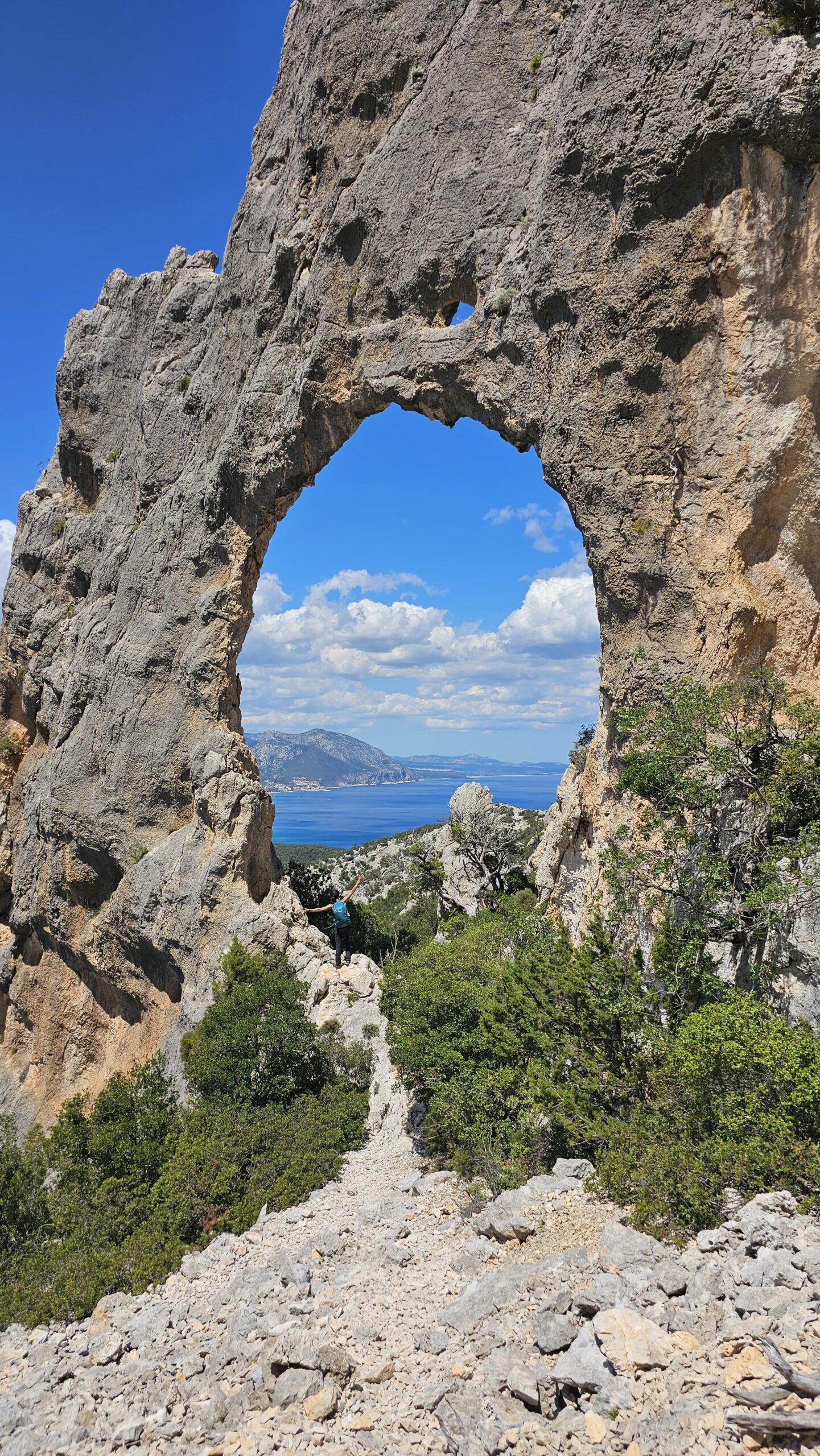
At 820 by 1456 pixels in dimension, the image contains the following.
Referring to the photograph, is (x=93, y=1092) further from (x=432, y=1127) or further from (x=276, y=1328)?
(x=276, y=1328)

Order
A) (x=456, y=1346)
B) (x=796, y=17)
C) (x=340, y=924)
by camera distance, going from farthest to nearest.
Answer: (x=340, y=924), (x=796, y=17), (x=456, y=1346)

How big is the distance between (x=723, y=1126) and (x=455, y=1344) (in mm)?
2992

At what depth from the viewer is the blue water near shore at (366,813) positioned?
348ft

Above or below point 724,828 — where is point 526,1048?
below

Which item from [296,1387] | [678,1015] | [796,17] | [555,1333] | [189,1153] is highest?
[796,17]

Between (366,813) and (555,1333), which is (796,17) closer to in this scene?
(555,1333)

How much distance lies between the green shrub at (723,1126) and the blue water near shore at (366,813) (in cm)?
7182

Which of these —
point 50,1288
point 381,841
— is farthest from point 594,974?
point 381,841

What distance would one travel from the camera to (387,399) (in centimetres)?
1741

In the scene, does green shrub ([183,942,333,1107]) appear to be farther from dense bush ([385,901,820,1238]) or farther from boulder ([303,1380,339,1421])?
boulder ([303,1380,339,1421])

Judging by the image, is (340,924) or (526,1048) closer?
(526,1048)

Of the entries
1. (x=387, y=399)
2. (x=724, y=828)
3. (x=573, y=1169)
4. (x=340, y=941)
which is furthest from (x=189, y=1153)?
(x=387, y=399)

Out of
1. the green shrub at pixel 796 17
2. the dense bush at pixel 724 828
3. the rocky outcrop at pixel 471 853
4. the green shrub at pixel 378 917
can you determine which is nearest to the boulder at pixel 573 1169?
the dense bush at pixel 724 828

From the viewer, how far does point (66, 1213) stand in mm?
12117
